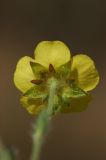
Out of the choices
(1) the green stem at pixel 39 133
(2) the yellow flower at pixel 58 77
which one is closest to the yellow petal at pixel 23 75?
(2) the yellow flower at pixel 58 77

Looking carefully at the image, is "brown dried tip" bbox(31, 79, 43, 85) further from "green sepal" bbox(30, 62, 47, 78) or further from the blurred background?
the blurred background

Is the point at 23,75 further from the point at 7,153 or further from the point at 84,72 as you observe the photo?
the point at 7,153

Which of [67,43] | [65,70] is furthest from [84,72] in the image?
[67,43]

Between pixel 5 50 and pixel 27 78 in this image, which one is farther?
pixel 5 50

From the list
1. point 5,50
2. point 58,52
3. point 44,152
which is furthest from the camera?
point 5,50

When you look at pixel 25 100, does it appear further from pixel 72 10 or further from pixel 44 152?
pixel 72 10

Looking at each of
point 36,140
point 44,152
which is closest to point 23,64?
point 36,140

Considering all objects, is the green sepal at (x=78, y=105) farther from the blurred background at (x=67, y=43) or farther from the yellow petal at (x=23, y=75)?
the blurred background at (x=67, y=43)
